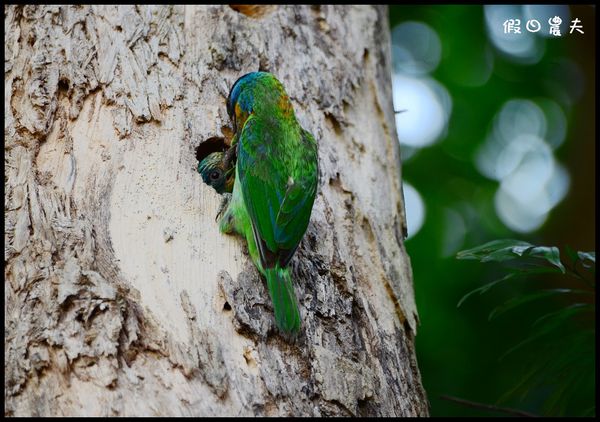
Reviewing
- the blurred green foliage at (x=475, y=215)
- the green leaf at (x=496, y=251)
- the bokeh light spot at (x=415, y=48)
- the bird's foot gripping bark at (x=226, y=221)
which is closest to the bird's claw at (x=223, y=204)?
the bird's foot gripping bark at (x=226, y=221)

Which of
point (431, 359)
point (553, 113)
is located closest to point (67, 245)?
point (431, 359)

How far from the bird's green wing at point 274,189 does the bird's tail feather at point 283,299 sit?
53 millimetres

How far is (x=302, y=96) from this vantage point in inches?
140

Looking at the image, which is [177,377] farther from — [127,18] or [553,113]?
[553,113]

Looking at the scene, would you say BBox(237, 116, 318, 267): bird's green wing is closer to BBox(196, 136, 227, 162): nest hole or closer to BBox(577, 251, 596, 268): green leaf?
BBox(196, 136, 227, 162): nest hole

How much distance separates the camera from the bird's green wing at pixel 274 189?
296cm

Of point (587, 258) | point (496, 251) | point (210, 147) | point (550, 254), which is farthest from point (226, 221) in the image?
point (587, 258)

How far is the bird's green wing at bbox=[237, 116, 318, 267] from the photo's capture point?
9.70 ft

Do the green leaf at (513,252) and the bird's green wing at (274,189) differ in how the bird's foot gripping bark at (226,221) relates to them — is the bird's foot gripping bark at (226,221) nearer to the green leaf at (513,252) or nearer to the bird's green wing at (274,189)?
the bird's green wing at (274,189)

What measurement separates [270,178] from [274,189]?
62 millimetres

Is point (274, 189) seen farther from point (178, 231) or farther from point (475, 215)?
point (475, 215)

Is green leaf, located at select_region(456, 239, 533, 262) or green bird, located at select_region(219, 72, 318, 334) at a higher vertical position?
green bird, located at select_region(219, 72, 318, 334)

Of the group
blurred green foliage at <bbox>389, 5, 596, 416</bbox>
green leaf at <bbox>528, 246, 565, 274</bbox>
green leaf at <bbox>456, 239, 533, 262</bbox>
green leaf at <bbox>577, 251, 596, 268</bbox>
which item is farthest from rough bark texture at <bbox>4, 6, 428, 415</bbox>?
blurred green foliage at <bbox>389, 5, 596, 416</bbox>

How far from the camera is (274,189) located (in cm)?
327
